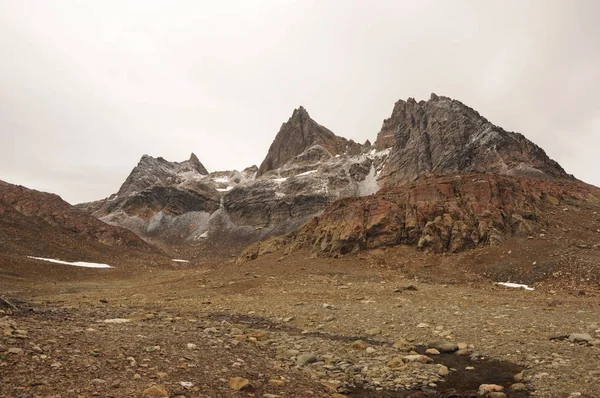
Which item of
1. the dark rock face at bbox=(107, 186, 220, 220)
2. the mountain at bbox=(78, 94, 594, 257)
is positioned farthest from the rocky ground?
the dark rock face at bbox=(107, 186, 220, 220)

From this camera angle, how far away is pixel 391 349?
1208 centimetres

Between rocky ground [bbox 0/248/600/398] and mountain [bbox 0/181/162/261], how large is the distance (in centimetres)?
5726

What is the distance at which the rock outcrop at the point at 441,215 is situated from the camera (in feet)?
115

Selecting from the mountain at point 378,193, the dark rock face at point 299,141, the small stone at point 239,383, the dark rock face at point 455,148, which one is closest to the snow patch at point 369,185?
the mountain at point 378,193

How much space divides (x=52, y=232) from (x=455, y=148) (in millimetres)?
93916

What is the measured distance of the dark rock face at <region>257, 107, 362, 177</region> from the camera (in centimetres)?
18375

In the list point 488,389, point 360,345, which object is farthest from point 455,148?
point 488,389

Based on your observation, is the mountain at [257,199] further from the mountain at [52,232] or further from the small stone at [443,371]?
the small stone at [443,371]

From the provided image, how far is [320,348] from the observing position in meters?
12.1

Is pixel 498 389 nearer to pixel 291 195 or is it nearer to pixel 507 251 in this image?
pixel 507 251

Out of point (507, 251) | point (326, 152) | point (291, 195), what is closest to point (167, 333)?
point (507, 251)

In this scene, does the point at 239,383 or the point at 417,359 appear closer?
the point at 239,383

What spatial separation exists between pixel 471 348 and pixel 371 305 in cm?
795

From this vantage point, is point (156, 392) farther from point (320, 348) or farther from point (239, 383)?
point (320, 348)
